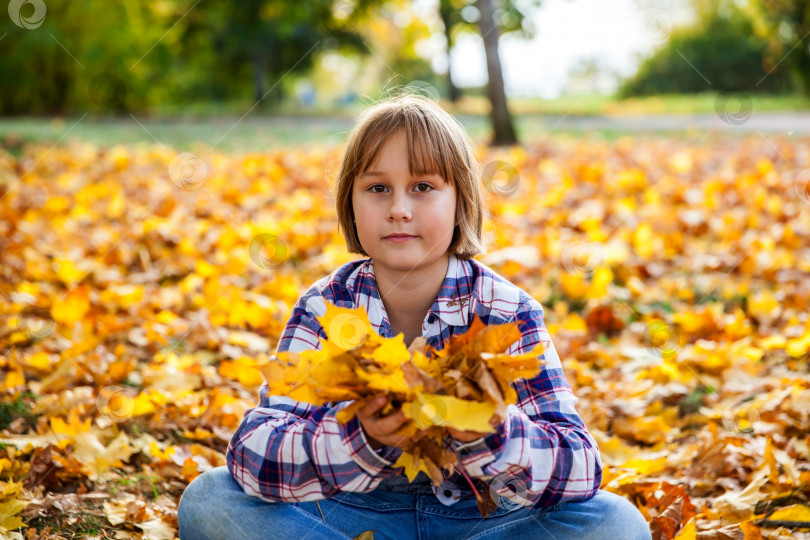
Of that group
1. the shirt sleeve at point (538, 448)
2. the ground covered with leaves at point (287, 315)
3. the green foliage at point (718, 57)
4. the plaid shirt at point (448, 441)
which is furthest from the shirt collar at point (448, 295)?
the green foliage at point (718, 57)

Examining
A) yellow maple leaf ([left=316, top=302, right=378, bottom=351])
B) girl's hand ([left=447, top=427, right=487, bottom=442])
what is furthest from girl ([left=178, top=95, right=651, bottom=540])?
yellow maple leaf ([left=316, top=302, right=378, bottom=351])

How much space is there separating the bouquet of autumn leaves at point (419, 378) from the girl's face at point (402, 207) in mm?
371

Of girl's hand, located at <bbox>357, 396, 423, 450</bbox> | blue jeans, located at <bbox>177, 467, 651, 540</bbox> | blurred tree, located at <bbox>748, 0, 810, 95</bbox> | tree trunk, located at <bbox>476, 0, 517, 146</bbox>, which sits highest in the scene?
blurred tree, located at <bbox>748, 0, 810, 95</bbox>

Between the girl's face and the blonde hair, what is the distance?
0.7 inches

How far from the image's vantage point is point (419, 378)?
1.17 m

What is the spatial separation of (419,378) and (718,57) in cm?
2143

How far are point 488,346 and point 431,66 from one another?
2767 cm

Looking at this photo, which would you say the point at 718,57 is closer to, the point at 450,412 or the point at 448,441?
the point at 448,441

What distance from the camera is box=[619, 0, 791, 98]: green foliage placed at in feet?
64.7

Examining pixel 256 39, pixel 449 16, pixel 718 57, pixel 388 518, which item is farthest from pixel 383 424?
pixel 718 57

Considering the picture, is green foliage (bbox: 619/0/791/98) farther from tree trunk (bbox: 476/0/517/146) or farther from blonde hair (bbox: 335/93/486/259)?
blonde hair (bbox: 335/93/486/259)

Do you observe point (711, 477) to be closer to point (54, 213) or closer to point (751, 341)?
point (751, 341)

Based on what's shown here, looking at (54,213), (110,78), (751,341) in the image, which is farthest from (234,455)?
(110,78)

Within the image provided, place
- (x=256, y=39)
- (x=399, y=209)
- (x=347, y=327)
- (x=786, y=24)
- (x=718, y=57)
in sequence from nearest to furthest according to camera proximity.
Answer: (x=347, y=327), (x=399, y=209), (x=786, y=24), (x=256, y=39), (x=718, y=57)
